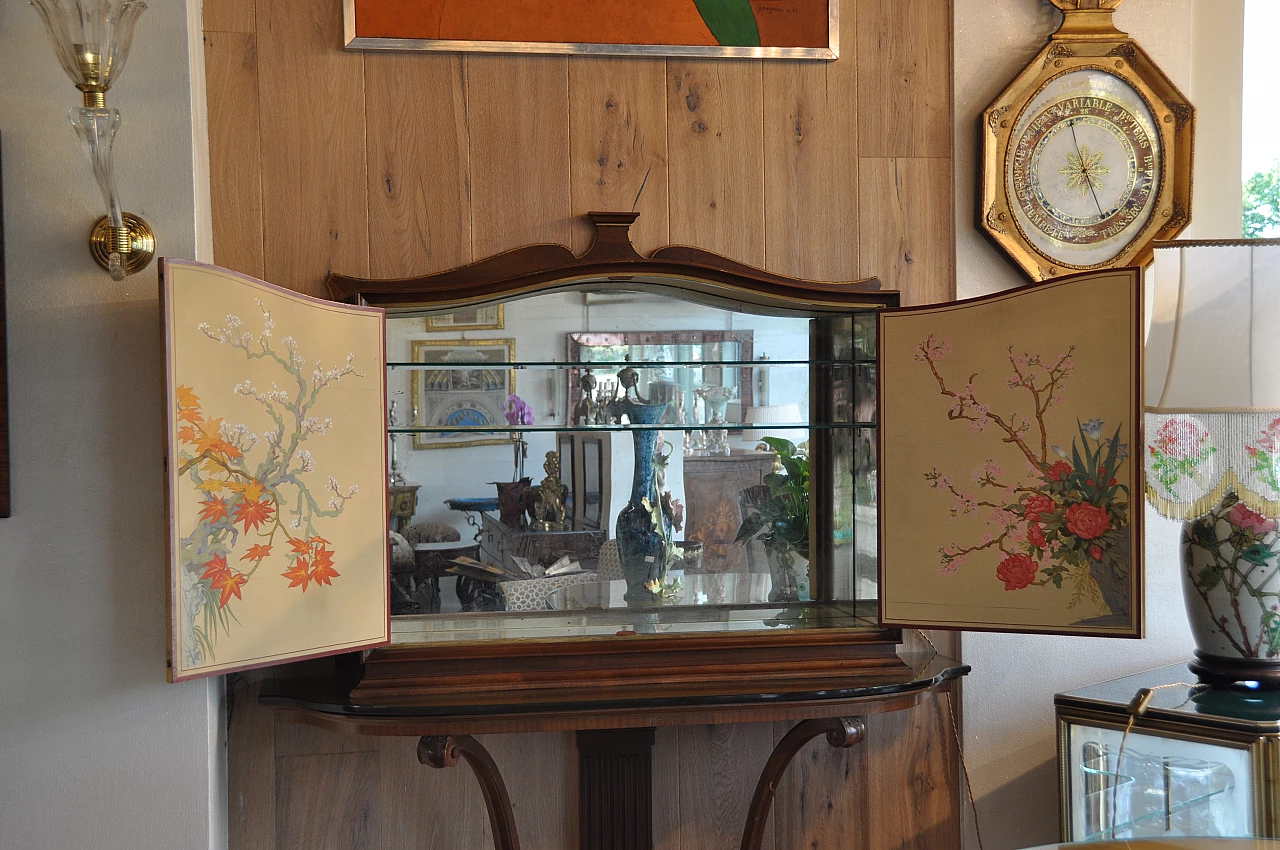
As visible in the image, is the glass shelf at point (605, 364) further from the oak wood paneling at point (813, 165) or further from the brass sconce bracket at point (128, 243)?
the brass sconce bracket at point (128, 243)

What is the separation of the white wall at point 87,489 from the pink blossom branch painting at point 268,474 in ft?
0.48

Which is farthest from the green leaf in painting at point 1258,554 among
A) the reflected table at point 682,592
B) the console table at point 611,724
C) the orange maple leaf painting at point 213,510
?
the orange maple leaf painting at point 213,510

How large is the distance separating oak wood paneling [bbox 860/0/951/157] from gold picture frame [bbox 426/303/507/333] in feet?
2.70

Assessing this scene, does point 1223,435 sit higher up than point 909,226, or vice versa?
point 909,226

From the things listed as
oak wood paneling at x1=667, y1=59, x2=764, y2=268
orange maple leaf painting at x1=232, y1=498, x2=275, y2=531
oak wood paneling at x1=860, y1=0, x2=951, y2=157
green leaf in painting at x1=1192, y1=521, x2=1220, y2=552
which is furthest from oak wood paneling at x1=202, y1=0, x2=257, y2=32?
green leaf in painting at x1=1192, y1=521, x2=1220, y2=552

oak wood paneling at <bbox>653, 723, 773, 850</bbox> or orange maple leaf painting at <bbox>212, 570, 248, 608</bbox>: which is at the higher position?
orange maple leaf painting at <bbox>212, 570, 248, 608</bbox>

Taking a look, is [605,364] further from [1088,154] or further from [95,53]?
[1088,154]

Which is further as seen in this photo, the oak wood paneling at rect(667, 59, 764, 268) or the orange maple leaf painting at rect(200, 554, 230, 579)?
the oak wood paneling at rect(667, 59, 764, 268)

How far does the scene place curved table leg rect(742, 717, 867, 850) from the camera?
67.2 inches

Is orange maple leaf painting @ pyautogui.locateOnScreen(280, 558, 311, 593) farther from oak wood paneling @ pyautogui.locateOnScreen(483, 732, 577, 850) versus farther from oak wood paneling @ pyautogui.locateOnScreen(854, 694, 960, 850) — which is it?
oak wood paneling @ pyautogui.locateOnScreen(854, 694, 960, 850)

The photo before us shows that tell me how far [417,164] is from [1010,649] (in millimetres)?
1568

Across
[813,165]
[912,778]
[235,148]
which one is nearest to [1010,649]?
[912,778]

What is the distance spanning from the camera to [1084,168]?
2.03m

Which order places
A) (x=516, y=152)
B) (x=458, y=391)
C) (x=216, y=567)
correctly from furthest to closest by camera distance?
(x=516, y=152), (x=458, y=391), (x=216, y=567)
